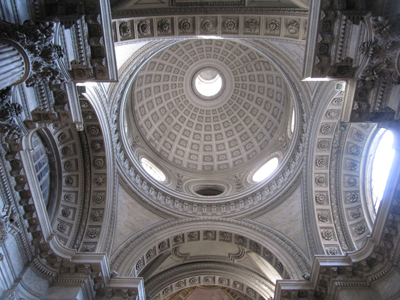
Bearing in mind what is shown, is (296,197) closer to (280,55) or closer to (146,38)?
(280,55)

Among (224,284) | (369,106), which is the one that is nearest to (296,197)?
(224,284)

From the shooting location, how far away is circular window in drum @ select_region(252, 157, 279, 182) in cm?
2392

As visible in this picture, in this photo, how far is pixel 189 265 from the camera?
21641 mm

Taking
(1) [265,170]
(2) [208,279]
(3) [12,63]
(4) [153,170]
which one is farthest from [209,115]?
(3) [12,63]

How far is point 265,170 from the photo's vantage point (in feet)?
80.9

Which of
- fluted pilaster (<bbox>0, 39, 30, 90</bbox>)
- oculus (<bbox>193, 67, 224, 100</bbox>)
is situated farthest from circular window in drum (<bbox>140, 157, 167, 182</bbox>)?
fluted pilaster (<bbox>0, 39, 30, 90</bbox>)

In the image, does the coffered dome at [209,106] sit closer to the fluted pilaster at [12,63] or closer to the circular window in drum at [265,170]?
the circular window in drum at [265,170]

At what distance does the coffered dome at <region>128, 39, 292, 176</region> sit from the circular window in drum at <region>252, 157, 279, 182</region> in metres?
1.39

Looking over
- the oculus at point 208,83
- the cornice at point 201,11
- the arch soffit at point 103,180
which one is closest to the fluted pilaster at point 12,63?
the cornice at point 201,11

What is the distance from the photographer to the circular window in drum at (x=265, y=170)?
→ 23.9 m

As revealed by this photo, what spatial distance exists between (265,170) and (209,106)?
8617 millimetres

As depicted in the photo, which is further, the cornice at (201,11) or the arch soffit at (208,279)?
the arch soffit at (208,279)

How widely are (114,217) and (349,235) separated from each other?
491 inches

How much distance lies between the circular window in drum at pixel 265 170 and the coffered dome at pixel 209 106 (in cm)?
139
